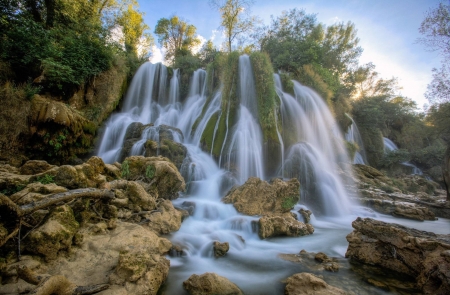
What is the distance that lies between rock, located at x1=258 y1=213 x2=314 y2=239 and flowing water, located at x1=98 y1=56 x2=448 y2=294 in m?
0.16

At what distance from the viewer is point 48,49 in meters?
9.59

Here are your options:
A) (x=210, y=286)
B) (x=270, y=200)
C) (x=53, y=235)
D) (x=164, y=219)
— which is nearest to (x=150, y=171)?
(x=164, y=219)

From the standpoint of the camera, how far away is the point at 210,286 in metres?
2.85

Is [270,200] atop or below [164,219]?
atop

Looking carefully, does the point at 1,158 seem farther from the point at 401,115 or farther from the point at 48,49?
the point at 401,115

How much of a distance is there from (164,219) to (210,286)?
235 cm

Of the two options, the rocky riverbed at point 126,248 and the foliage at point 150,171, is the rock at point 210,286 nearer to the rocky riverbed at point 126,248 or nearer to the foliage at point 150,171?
the rocky riverbed at point 126,248

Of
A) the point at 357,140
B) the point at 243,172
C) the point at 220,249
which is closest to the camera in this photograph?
the point at 220,249

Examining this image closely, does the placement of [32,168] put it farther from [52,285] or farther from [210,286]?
[210,286]

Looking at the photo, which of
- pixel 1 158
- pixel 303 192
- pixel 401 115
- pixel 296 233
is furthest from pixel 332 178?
pixel 401 115

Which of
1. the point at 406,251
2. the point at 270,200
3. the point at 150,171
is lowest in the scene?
the point at 406,251

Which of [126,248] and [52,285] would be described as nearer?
[52,285]

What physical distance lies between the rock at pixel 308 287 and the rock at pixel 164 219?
277 cm

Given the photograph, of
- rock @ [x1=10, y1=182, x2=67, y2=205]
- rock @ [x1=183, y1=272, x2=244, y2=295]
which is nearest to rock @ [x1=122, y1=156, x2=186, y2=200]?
rock @ [x1=10, y1=182, x2=67, y2=205]
